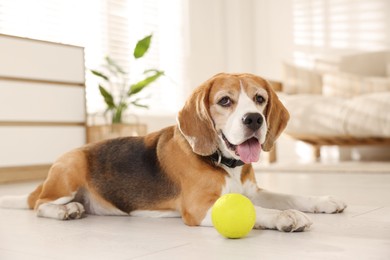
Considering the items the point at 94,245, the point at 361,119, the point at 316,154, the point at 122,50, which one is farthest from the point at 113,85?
the point at 94,245

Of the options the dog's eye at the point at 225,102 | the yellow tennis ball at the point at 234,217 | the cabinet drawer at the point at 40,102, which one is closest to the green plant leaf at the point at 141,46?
the cabinet drawer at the point at 40,102

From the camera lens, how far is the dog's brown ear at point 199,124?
2.16 metres

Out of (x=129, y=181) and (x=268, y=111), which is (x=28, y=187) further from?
(x=268, y=111)

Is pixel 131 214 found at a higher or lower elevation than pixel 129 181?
lower

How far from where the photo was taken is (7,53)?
15.2ft

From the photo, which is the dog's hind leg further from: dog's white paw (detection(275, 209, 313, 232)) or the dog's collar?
dog's white paw (detection(275, 209, 313, 232))

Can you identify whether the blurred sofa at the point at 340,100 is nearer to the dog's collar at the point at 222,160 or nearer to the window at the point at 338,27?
the window at the point at 338,27

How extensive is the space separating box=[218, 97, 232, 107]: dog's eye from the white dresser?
3.01m

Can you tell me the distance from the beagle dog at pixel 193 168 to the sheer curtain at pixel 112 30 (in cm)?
343

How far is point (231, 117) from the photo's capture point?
2.09 meters

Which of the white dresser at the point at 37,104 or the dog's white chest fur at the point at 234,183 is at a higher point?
the white dresser at the point at 37,104

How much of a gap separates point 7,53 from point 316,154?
12.1 feet

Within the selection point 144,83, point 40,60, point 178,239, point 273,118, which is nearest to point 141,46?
point 144,83

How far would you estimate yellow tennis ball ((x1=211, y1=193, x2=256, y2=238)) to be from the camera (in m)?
1.82
